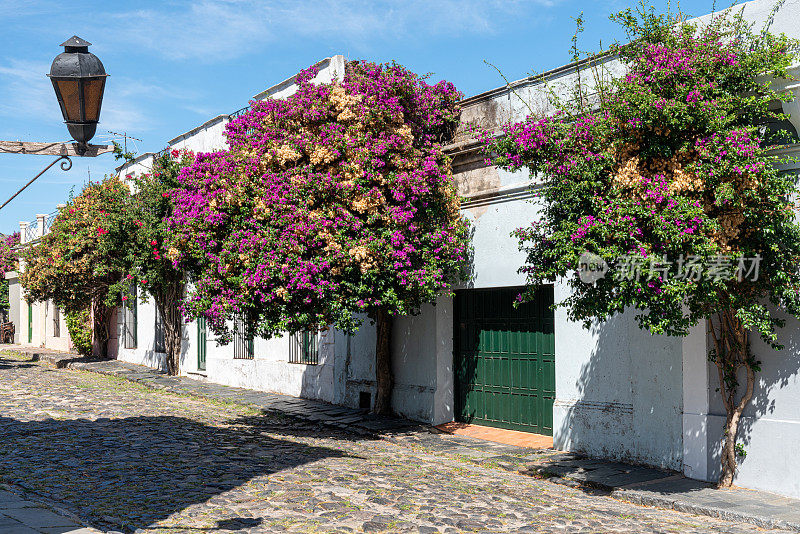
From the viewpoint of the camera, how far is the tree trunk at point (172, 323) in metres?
19.8

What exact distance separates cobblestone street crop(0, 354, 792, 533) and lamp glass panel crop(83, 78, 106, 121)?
10.3 ft

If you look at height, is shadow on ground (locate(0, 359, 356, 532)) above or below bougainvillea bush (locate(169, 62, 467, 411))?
below

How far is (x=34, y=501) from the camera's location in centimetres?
661

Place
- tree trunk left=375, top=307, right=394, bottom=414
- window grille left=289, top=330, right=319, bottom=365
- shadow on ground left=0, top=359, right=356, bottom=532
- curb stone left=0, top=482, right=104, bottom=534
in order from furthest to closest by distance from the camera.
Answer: window grille left=289, top=330, right=319, bottom=365
tree trunk left=375, top=307, right=394, bottom=414
shadow on ground left=0, top=359, right=356, bottom=532
curb stone left=0, top=482, right=104, bottom=534

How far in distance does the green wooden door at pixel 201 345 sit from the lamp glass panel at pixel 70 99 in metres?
14.0

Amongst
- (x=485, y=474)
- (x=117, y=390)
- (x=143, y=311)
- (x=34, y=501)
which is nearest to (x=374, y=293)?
(x=485, y=474)

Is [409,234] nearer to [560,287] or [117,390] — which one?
[560,287]

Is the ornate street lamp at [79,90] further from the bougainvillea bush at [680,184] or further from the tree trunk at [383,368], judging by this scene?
the tree trunk at [383,368]

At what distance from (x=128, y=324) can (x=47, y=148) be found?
19.6m

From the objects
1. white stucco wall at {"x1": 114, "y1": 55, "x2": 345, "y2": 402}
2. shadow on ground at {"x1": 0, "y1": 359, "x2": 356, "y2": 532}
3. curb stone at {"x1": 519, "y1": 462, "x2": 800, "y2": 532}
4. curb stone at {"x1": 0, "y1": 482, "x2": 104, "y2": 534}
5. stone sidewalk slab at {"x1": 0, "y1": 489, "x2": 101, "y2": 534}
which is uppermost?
white stucco wall at {"x1": 114, "y1": 55, "x2": 345, "y2": 402}

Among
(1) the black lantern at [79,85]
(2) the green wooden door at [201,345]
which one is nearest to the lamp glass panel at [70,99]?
(1) the black lantern at [79,85]

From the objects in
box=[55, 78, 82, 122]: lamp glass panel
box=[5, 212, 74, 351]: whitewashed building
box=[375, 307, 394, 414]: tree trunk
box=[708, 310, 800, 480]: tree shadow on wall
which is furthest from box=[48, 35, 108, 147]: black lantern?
box=[5, 212, 74, 351]: whitewashed building

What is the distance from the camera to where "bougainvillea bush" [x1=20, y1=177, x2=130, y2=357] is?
19.6 metres

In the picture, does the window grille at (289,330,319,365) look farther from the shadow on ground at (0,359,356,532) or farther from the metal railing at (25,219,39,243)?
the metal railing at (25,219,39,243)
